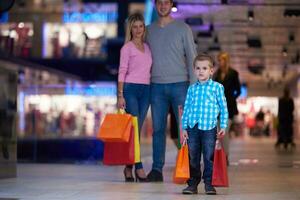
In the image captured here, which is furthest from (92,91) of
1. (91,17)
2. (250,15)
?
(91,17)

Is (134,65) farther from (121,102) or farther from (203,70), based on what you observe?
(203,70)

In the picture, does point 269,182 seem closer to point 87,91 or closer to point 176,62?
point 176,62

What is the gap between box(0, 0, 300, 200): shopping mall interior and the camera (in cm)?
848

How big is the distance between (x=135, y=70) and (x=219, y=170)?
1823 mm

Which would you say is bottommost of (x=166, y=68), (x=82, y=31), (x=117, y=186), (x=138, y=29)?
(x=117, y=186)

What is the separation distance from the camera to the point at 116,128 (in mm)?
8344

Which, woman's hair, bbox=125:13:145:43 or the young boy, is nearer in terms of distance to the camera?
the young boy

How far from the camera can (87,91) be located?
2620 cm

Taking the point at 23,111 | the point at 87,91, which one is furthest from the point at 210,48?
the point at 23,111

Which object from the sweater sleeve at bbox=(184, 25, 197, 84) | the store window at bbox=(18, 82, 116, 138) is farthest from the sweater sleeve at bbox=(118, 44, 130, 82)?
the store window at bbox=(18, 82, 116, 138)

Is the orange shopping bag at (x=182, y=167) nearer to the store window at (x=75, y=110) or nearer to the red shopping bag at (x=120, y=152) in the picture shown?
the red shopping bag at (x=120, y=152)

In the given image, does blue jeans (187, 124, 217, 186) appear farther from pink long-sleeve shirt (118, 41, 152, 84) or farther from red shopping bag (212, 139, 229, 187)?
pink long-sleeve shirt (118, 41, 152, 84)

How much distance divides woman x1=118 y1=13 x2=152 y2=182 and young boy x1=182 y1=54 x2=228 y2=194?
132cm

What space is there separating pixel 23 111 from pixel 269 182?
11638mm
